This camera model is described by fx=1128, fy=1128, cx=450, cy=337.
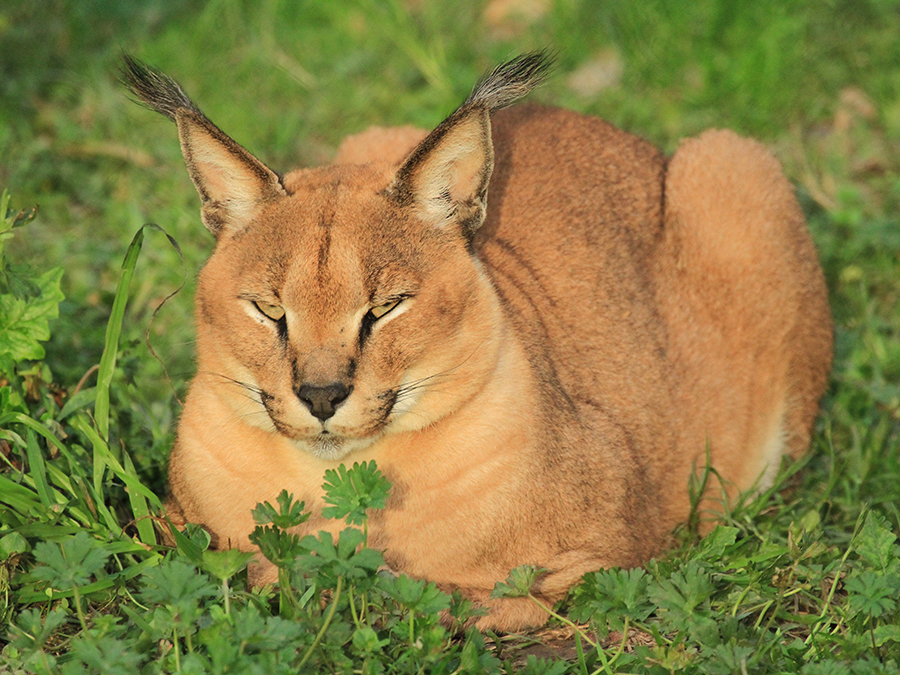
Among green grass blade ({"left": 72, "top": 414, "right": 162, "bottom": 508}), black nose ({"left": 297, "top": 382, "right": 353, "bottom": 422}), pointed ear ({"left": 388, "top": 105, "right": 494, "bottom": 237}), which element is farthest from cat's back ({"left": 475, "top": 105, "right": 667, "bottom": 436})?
green grass blade ({"left": 72, "top": 414, "right": 162, "bottom": 508})

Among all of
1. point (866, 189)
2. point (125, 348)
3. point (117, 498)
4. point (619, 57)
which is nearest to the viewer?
point (117, 498)

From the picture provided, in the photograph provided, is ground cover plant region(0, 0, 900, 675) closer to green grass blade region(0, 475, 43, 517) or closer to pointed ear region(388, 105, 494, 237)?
green grass blade region(0, 475, 43, 517)

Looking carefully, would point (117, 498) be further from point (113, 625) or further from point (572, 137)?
point (572, 137)

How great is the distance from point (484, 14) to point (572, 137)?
4185mm

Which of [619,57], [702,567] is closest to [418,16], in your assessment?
[619,57]

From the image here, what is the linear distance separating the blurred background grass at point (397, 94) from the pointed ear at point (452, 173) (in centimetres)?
253

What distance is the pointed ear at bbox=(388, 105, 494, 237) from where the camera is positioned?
3.88 meters

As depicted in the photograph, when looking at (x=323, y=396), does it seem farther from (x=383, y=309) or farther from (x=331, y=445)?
(x=383, y=309)

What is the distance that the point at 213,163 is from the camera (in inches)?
158

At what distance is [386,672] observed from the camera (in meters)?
3.61

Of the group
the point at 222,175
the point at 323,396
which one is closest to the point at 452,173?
the point at 222,175

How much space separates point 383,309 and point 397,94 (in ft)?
16.1

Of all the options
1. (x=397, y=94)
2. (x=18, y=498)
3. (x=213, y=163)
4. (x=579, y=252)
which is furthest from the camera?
(x=397, y=94)

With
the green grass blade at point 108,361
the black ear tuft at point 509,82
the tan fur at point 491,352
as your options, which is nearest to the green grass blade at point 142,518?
the tan fur at point 491,352
